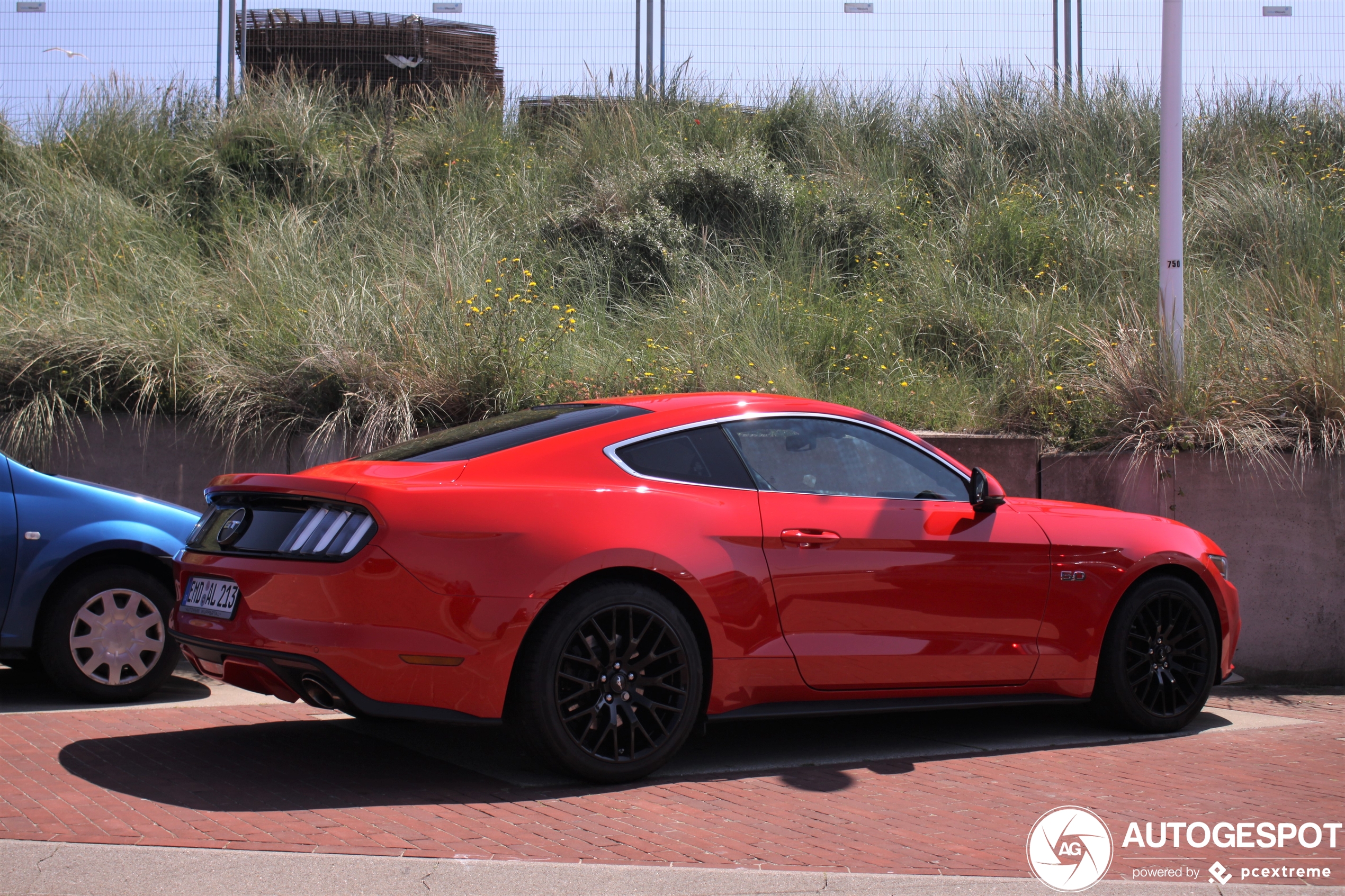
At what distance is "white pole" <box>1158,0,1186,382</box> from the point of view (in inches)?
327

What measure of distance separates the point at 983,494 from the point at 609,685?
197 centimetres

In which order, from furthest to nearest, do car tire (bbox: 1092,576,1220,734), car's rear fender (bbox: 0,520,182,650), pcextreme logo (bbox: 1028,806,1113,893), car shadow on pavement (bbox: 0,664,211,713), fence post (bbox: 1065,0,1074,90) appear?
fence post (bbox: 1065,0,1074,90)
car shadow on pavement (bbox: 0,664,211,713)
car's rear fender (bbox: 0,520,182,650)
car tire (bbox: 1092,576,1220,734)
pcextreme logo (bbox: 1028,806,1113,893)

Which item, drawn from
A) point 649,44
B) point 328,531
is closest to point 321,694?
point 328,531

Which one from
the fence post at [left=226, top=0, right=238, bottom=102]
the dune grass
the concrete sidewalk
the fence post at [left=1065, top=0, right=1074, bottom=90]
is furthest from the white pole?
the fence post at [left=226, top=0, right=238, bottom=102]

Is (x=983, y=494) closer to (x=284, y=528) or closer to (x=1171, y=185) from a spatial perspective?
(x=284, y=528)

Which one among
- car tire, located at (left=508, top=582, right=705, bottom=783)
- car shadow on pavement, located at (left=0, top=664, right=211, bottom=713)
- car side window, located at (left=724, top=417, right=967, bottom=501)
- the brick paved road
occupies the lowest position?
car shadow on pavement, located at (left=0, top=664, right=211, bottom=713)

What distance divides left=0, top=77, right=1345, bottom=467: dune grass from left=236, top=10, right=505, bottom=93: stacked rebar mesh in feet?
1.76

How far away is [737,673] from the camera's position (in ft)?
15.5

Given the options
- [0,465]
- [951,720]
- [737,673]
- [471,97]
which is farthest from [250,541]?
[471,97]

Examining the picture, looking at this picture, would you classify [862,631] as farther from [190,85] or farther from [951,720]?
[190,85]

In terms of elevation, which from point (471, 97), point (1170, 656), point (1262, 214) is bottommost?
point (1170, 656)

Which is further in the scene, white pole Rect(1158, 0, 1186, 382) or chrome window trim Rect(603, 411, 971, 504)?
white pole Rect(1158, 0, 1186, 382)

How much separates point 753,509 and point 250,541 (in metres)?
1.97

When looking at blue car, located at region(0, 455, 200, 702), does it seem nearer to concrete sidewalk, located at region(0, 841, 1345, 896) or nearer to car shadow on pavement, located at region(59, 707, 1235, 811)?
car shadow on pavement, located at region(59, 707, 1235, 811)
